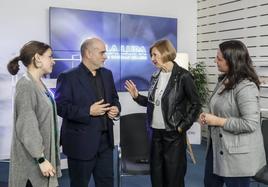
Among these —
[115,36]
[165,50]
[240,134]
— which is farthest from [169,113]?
[115,36]

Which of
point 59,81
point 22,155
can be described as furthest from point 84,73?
point 22,155

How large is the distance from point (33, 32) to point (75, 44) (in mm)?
687

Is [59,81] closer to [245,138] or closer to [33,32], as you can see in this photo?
[245,138]

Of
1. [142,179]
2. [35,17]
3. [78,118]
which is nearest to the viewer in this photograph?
[78,118]

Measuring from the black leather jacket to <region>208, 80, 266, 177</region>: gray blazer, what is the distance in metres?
0.44

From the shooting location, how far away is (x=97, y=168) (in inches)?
109

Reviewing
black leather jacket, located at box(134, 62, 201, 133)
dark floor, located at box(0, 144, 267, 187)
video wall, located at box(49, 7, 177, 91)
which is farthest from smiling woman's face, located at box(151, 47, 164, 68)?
video wall, located at box(49, 7, 177, 91)

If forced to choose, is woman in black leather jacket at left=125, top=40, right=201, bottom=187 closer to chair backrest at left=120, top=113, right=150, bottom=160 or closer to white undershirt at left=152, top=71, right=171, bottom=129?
white undershirt at left=152, top=71, right=171, bottom=129

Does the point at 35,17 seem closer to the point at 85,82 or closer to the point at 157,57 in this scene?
the point at 85,82

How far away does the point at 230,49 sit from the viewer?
2.25 metres

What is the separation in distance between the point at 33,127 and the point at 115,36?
161 inches

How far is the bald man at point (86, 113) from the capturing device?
2.59 metres

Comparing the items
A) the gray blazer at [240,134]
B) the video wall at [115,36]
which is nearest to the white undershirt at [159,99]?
the gray blazer at [240,134]

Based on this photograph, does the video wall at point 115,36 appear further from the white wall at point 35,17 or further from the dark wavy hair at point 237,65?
the dark wavy hair at point 237,65
